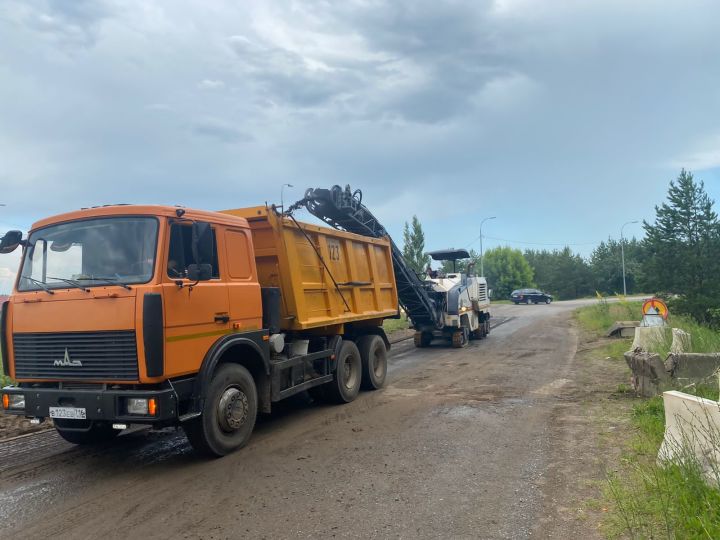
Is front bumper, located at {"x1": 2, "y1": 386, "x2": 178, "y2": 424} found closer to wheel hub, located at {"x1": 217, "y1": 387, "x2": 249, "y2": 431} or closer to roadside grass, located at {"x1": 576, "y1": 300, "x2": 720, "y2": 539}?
wheel hub, located at {"x1": 217, "y1": 387, "x2": 249, "y2": 431}

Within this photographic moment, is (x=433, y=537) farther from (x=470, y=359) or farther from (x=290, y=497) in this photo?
(x=470, y=359)

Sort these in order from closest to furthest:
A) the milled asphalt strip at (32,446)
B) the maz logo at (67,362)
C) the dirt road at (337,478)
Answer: the dirt road at (337,478) < the maz logo at (67,362) < the milled asphalt strip at (32,446)

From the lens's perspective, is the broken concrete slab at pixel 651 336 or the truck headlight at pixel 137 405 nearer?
the truck headlight at pixel 137 405

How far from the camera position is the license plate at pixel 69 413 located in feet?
17.1

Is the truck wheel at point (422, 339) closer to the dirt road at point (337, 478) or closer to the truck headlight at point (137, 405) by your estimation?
the dirt road at point (337, 478)

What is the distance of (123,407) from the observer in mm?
5141

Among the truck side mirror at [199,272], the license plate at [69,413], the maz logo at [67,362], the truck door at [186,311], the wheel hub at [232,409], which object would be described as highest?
the truck side mirror at [199,272]

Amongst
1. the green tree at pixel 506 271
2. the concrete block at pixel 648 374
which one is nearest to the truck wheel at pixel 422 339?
the concrete block at pixel 648 374

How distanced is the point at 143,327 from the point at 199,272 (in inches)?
32.2

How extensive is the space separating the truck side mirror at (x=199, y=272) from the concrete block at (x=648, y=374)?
20.3ft

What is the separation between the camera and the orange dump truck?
Answer: 5.13 m

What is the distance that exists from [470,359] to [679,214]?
1764 cm

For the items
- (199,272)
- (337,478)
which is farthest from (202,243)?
(337,478)

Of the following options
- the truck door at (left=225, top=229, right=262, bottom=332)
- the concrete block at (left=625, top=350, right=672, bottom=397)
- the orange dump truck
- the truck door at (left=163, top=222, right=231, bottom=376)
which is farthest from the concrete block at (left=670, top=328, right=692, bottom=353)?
the truck door at (left=163, top=222, right=231, bottom=376)
